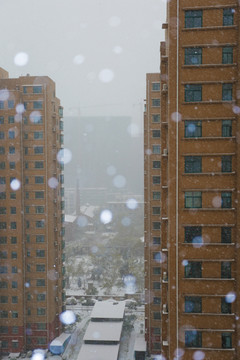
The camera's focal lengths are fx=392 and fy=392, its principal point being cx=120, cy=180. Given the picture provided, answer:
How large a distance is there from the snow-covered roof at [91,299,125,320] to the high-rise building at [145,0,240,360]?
18867mm

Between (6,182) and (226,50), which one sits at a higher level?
(226,50)

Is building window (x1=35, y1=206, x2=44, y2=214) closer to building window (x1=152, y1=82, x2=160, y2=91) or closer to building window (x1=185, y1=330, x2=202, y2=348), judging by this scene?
building window (x1=152, y1=82, x2=160, y2=91)

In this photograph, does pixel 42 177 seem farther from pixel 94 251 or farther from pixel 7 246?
pixel 94 251

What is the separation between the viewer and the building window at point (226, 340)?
1620 centimetres

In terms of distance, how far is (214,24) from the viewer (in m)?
15.6

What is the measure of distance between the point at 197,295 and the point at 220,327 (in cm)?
161

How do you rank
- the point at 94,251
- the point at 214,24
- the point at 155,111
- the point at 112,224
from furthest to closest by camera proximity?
the point at 112,224, the point at 94,251, the point at 155,111, the point at 214,24

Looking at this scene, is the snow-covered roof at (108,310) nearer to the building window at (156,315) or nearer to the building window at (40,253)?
the building window at (156,315)

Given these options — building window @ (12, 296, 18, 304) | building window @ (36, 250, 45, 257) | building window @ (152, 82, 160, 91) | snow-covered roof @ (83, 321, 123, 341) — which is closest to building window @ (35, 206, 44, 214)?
building window @ (36, 250, 45, 257)

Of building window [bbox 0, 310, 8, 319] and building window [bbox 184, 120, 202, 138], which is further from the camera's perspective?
building window [bbox 0, 310, 8, 319]

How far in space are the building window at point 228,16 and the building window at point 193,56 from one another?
145 centimetres

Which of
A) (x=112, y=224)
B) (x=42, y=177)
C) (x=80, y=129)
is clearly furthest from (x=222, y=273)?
(x=80, y=129)

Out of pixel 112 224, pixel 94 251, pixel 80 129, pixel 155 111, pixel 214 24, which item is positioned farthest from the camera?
pixel 80 129

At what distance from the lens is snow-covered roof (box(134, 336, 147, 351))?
30562mm
